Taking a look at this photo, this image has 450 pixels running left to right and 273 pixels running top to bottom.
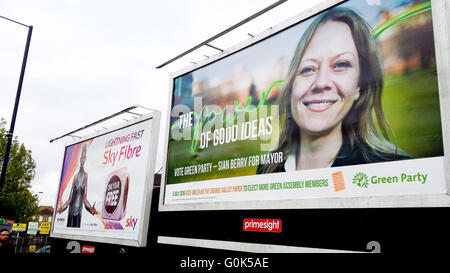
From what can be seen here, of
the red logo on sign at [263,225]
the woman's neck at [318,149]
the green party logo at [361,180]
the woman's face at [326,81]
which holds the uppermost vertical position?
the woman's face at [326,81]

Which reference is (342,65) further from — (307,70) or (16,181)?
(16,181)

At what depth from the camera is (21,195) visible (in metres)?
27.8

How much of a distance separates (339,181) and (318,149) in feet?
1.96

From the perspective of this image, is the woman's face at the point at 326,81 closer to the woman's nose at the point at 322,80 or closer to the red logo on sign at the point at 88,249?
the woman's nose at the point at 322,80

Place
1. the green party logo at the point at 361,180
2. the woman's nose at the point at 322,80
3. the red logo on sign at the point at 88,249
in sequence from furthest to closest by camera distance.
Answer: the red logo on sign at the point at 88,249, the woman's nose at the point at 322,80, the green party logo at the point at 361,180

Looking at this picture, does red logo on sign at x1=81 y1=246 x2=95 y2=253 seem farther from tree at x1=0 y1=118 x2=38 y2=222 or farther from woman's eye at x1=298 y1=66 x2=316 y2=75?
tree at x1=0 y1=118 x2=38 y2=222

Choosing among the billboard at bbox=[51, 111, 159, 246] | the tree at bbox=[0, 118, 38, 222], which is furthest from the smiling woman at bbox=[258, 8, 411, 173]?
the tree at bbox=[0, 118, 38, 222]

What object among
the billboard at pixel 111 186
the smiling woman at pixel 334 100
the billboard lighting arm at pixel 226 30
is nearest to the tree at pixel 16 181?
the billboard at pixel 111 186

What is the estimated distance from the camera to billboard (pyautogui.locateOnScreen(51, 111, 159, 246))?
7.91 m

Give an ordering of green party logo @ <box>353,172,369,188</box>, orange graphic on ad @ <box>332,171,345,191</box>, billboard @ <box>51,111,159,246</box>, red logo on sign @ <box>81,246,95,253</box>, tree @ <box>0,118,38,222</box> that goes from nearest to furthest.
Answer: green party logo @ <box>353,172,369,188</box>
orange graphic on ad @ <box>332,171,345,191</box>
billboard @ <box>51,111,159,246</box>
red logo on sign @ <box>81,246,95,253</box>
tree @ <box>0,118,38,222</box>

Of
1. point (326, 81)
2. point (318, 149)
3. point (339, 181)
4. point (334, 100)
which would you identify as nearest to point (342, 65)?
point (326, 81)

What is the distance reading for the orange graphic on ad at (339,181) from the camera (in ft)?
15.0

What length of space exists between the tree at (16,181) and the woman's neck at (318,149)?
89.0 ft
